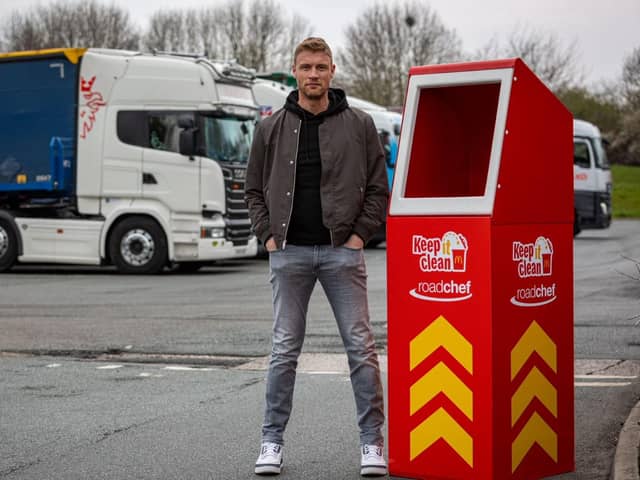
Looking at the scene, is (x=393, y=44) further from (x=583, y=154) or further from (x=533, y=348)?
(x=533, y=348)

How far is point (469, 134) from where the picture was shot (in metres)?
5.84

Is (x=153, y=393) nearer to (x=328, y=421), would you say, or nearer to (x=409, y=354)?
(x=328, y=421)

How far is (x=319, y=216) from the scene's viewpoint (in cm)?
558

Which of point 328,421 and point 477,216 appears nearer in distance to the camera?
point 477,216

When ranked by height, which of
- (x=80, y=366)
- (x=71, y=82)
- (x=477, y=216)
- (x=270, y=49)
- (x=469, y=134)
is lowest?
(x=80, y=366)

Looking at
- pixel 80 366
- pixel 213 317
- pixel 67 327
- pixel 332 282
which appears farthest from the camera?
pixel 213 317

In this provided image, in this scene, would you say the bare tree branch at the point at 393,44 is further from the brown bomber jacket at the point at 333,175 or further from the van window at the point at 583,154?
the brown bomber jacket at the point at 333,175

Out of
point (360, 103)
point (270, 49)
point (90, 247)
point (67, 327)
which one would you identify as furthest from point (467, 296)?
point (270, 49)

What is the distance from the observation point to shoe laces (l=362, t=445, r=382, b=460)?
559cm

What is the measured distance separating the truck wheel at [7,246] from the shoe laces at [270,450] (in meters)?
16.3

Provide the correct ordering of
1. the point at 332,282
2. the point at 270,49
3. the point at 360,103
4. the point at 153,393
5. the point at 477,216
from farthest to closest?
the point at 270,49 < the point at 360,103 < the point at 153,393 < the point at 332,282 < the point at 477,216

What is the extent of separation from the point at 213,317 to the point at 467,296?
8.45 metres

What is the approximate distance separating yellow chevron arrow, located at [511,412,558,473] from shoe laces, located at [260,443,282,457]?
1.21 m

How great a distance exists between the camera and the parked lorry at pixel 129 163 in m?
20.2
